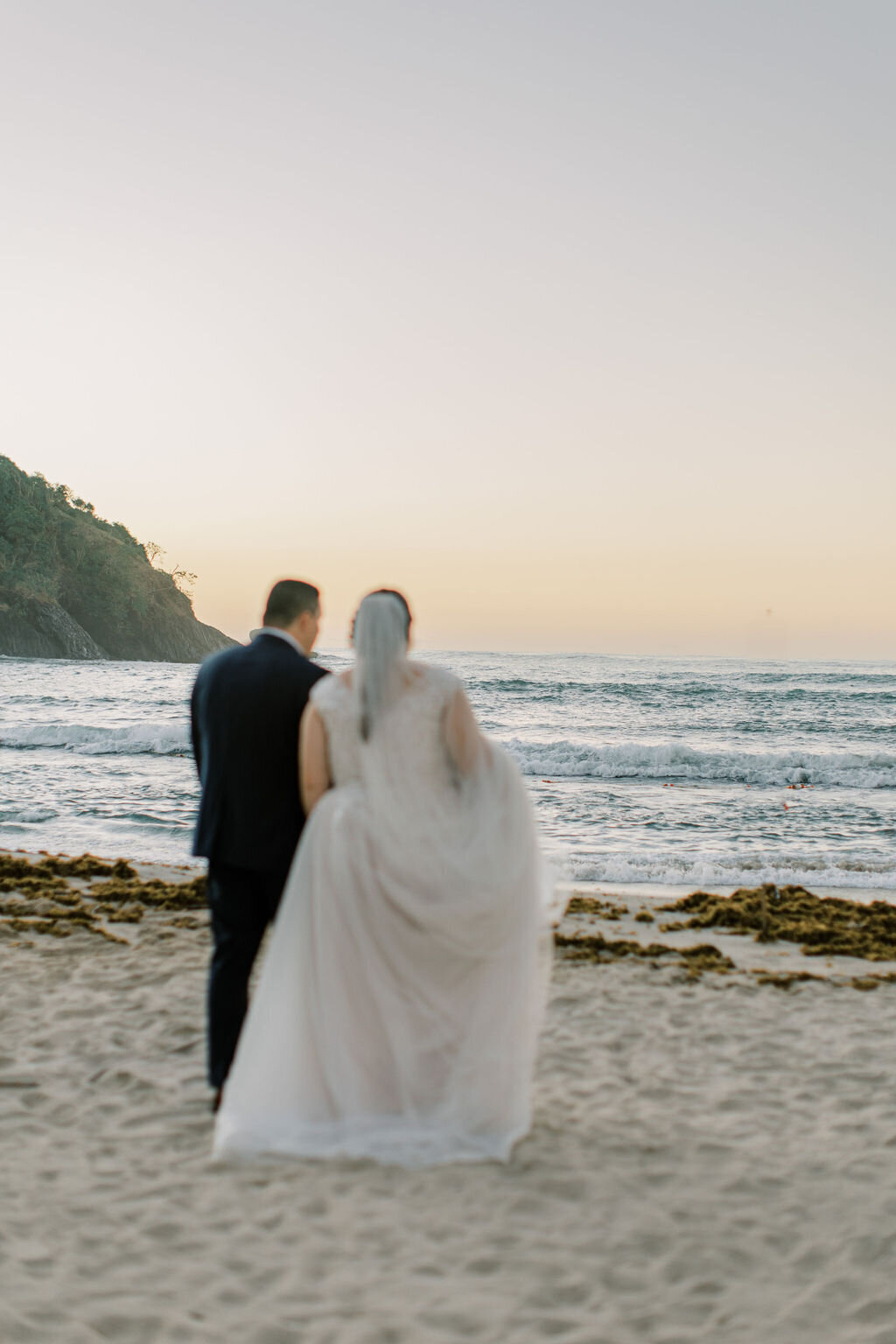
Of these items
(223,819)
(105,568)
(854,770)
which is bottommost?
(854,770)

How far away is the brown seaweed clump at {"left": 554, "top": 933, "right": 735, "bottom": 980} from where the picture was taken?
6.10 meters

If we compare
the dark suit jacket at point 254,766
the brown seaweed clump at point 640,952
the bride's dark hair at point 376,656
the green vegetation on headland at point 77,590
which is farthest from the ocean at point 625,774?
the green vegetation on headland at point 77,590

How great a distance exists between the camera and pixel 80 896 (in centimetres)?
738

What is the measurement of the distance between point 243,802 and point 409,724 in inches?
30.4

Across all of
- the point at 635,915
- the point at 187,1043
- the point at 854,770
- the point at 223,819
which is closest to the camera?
the point at 223,819

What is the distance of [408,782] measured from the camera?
340cm

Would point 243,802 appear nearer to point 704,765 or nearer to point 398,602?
point 398,602

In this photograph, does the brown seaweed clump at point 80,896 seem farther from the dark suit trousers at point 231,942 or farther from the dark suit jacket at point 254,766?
A: the dark suit jacket at point 254,766

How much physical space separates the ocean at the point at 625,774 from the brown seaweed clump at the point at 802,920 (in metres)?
1.27

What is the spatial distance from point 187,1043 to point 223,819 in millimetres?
→ 1516

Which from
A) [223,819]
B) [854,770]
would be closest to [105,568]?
[854,770]

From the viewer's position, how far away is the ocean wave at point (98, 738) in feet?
64.2

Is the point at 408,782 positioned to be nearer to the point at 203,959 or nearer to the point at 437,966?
the point at 437,966

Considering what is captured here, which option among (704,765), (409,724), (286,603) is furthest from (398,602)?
(704,765)
